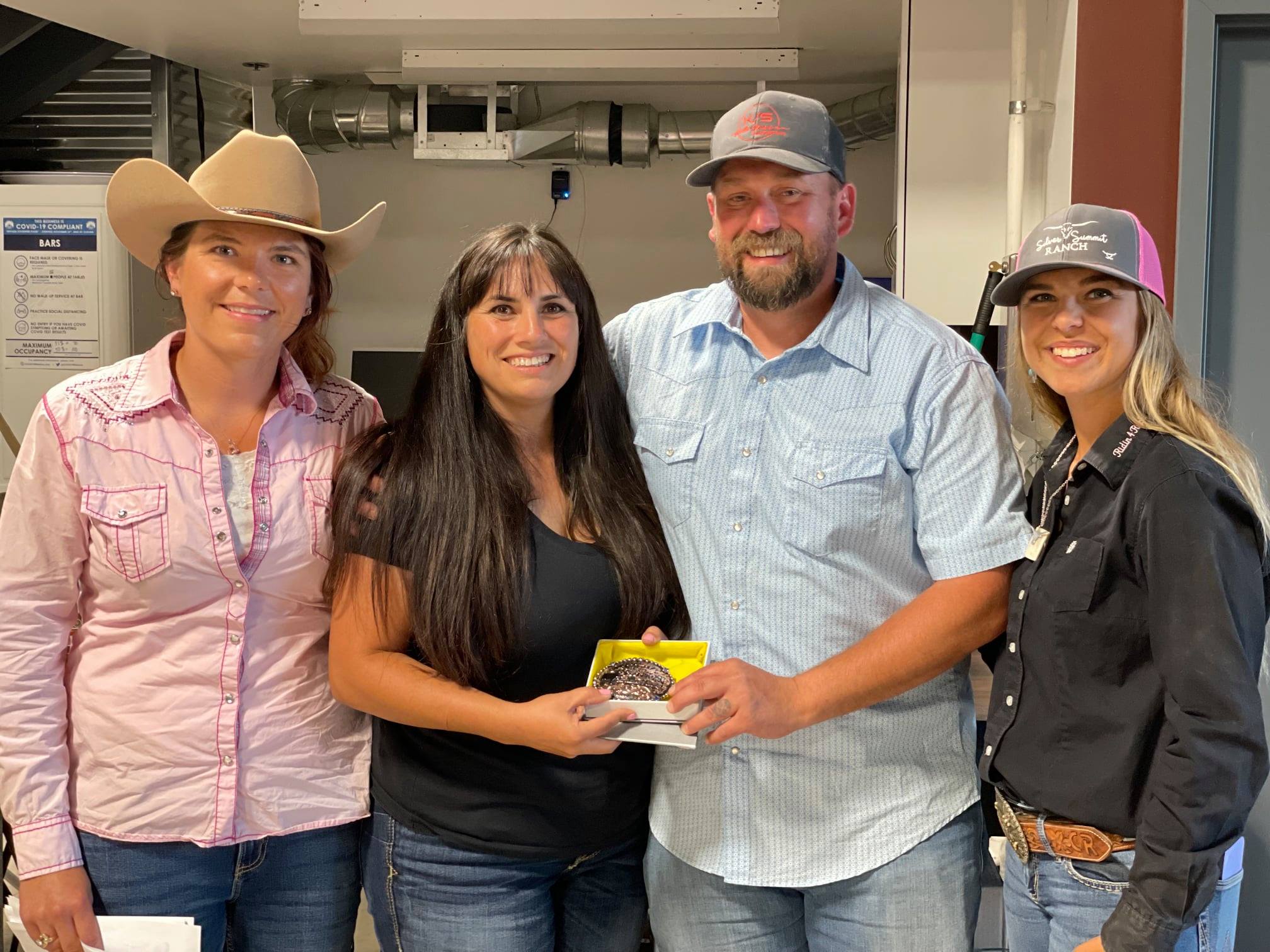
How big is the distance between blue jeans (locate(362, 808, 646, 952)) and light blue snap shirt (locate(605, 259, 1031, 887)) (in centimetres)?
14

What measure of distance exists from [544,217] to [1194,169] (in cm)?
373

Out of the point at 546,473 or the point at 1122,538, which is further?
the point at 546,473

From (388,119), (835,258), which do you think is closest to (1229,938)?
(835,258)

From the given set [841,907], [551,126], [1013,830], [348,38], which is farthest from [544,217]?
[1013,830]

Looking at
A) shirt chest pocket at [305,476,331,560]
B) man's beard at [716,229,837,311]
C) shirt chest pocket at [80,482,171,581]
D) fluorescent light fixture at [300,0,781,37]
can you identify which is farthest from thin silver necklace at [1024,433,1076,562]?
Result: fluorescent light fixture at [300,0,781,37]

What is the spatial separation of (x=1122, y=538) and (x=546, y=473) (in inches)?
35.1

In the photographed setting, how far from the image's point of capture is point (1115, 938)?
1426 millimetres

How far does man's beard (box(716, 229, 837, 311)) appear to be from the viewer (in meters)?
1.81

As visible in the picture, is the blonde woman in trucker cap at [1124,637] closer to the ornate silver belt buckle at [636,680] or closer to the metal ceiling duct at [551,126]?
the ornate silver belt buckle at [636,680]

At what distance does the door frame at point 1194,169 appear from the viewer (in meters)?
2.57

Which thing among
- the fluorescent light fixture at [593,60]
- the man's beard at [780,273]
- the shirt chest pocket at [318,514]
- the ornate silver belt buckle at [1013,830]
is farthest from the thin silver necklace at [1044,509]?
the fluorescent light fixture at [593,60]

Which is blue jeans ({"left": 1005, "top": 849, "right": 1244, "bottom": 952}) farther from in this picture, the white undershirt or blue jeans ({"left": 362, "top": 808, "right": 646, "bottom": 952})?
the white undershirt

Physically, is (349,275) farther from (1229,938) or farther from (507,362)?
(1229,938)

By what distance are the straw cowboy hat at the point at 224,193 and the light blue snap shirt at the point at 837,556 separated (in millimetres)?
747
